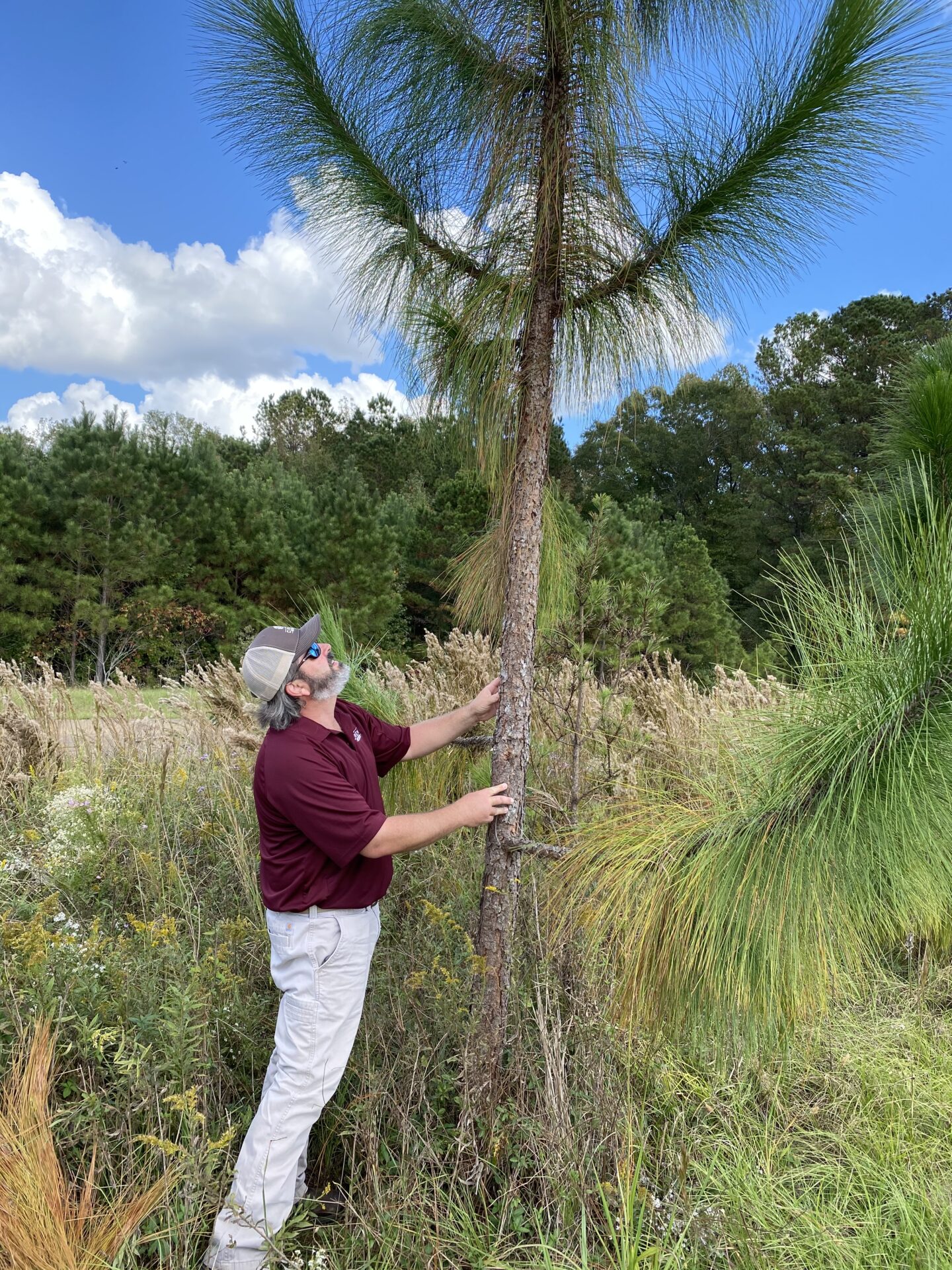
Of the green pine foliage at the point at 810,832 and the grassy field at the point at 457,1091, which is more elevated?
the green pine foliage at the point at 810,832

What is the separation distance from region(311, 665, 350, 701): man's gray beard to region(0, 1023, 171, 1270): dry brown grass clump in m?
1.14

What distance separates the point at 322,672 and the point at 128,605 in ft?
52.4

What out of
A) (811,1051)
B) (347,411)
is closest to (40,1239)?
(811,1051)

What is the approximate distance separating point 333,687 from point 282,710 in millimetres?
168

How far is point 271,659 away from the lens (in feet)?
7.44

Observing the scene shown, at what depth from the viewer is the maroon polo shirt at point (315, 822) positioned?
2078mm

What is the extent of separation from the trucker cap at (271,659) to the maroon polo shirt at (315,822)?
0.13 m

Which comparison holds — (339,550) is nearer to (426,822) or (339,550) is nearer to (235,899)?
(235,899)

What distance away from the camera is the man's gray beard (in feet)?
7.66

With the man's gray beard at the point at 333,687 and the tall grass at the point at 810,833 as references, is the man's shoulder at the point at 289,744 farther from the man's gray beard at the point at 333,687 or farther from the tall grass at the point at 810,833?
the tall grass at the point at 810,833

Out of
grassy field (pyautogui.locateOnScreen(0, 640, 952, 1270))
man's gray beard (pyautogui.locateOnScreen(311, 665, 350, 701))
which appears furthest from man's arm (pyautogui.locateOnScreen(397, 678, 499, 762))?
grassy field (pyautogui.locateOnScreen(0, 640, 952, 1270))

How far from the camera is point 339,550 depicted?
17438 mm

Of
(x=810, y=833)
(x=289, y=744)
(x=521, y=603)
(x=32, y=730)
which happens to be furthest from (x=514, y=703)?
(x=32, y=730)

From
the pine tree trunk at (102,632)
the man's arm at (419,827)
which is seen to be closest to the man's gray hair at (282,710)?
the man's arm at (419,827)
